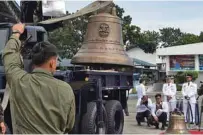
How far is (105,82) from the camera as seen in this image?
30.2 feet

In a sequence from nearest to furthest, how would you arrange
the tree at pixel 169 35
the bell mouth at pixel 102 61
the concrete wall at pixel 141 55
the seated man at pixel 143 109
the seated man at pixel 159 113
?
the bell mouth at pixel 102 61 → the seated man at pixel 159 113 → the seated man at pixel 143 109 → the concrete wall at pixel 141 55 → the tree at pixel 169 35

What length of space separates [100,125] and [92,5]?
2248 millimetres

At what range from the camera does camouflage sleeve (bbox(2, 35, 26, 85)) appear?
3051mm

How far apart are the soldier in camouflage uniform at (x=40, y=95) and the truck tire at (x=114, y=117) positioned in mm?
5972

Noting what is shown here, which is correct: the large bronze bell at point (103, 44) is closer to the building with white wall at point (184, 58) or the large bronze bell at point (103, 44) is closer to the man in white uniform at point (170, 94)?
the man in white uniform at point (170, 94)

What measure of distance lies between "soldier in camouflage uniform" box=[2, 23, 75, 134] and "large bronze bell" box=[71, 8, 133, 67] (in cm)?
498

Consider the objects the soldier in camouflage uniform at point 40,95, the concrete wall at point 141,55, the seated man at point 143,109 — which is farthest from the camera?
the concrete wall at point 141,55

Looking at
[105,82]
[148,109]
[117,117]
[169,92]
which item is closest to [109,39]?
[105,82]

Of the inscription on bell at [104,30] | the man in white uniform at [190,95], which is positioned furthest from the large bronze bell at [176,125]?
the man in white uniform at [190,95]

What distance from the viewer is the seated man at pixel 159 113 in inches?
473

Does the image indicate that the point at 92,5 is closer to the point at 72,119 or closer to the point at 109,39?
the point at 109,39

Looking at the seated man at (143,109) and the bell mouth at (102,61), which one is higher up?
the bell mouth at (102,61)

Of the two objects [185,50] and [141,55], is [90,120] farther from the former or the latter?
[141,55]

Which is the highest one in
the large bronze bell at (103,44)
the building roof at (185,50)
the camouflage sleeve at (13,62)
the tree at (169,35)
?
Result: the tree at (169,35)
